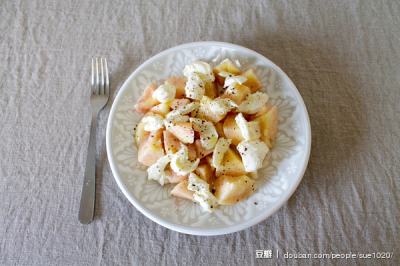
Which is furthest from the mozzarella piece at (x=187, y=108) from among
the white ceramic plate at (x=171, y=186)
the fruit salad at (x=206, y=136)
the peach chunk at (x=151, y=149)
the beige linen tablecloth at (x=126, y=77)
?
the beige linen tablecloth at (x=126, y=77)

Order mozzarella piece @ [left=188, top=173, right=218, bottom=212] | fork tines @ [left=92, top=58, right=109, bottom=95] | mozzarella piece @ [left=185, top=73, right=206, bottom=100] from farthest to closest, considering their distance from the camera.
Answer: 1. fork tines @ [left=92, top=58, right=109, bottom=95]
2. mozzarella piece @ [left=185, top=73, right=206, bottom=100]
3. mozzarella piece @ [left=188, top=173, right=218, bottom=212]

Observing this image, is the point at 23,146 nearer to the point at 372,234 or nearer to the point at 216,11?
the point at 216,11

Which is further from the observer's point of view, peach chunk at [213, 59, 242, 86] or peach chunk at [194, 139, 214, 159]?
peach chunk at [213, 59, 242, 86]

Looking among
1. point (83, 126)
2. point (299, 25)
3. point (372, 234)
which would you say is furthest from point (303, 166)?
point (83, 126)

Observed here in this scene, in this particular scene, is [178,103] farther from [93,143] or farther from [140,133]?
[93,143]

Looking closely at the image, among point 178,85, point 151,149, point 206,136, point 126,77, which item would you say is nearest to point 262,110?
point 206,136

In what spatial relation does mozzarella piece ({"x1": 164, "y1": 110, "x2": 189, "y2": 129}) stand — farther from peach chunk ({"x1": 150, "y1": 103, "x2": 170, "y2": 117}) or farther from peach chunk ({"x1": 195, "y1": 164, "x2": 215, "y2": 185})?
peach chunk ({"x1": 195, "y1": 164, "x2": 215, "y2": 185})

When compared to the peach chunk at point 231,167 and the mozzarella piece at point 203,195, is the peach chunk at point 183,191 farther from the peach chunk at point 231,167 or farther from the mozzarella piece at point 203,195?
the peach chunk at point 231,167

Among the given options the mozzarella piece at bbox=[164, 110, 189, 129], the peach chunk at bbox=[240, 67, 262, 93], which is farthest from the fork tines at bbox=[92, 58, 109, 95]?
the peach chunk at bbox=[240, 67, 262, 93]
